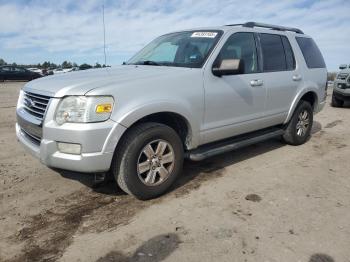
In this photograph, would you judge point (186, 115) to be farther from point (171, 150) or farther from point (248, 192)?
point (248, 192)

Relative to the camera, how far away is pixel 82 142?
3.44m

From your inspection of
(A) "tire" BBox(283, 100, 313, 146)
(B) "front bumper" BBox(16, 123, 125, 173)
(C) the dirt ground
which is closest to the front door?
(C) the dirt ground

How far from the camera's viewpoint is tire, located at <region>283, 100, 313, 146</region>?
6240mm

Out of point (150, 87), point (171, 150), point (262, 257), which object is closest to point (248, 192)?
point (171, 150)

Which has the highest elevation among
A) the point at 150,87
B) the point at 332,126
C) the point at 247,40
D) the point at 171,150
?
the point at 247,40

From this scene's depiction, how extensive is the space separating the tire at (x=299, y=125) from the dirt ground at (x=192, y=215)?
88cm

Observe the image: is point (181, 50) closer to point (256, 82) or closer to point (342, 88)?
point (256, 82)

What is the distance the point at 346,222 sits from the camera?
3.56 m

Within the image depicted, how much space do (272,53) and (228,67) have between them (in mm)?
1579

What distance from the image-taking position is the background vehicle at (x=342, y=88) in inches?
455

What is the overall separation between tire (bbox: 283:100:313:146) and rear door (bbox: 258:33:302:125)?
Result: 1.20ft

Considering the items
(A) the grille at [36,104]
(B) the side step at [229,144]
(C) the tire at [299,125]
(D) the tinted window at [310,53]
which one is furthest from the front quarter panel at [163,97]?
(D) the tinted window at [310,53]

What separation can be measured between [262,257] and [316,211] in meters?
1.15

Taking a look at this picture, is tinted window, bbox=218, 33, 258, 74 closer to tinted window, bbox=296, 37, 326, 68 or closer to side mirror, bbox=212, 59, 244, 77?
side mirror, bbox=212, 59, 244, 77
